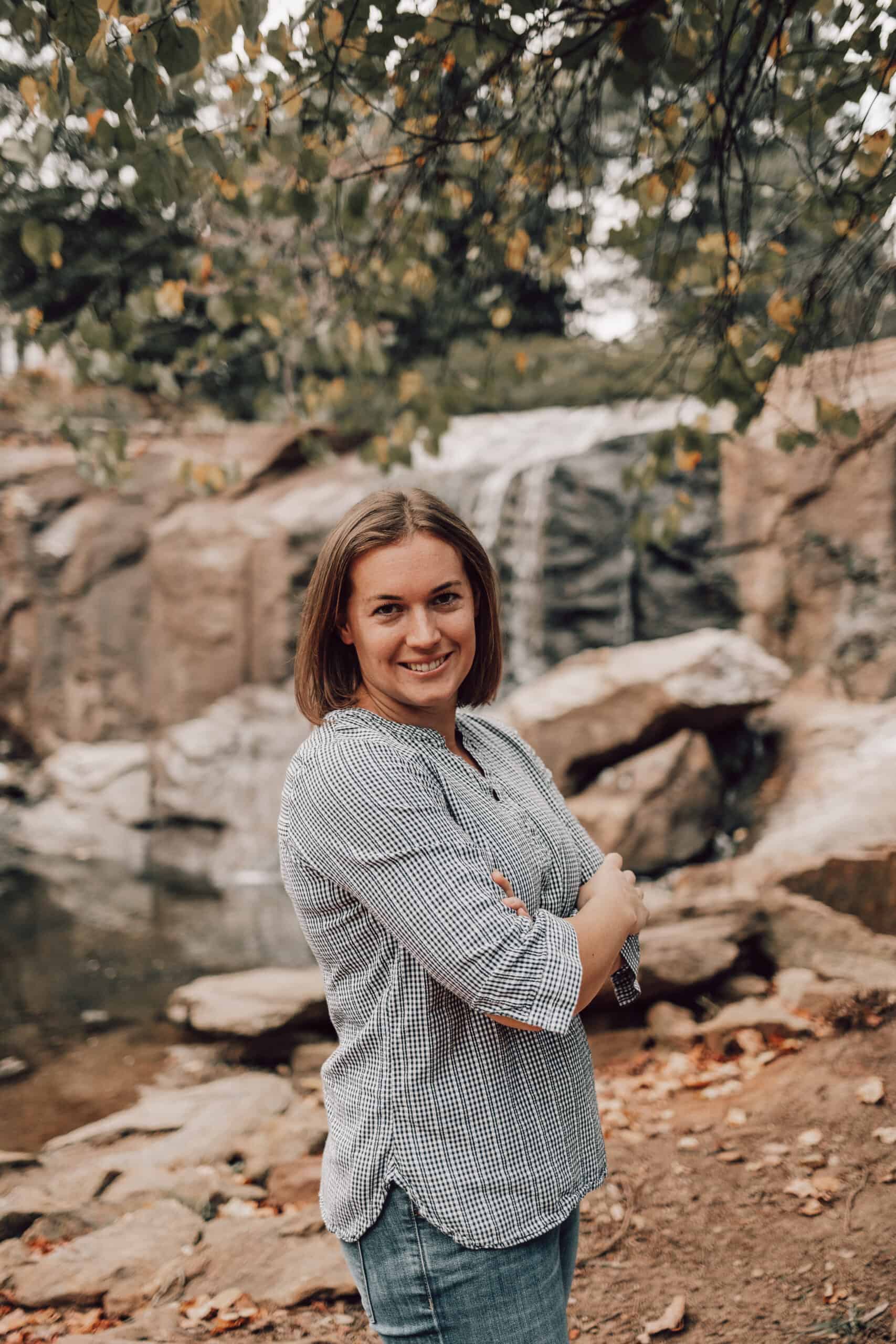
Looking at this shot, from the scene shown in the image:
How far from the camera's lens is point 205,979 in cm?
635

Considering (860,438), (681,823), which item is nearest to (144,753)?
(681,823)

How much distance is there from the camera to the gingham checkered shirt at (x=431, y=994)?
145 cm

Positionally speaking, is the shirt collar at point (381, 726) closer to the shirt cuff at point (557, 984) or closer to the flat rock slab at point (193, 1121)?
the shirt cuff at point (557, 984)

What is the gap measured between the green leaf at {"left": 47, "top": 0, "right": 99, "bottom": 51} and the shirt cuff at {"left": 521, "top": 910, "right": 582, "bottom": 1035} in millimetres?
1812

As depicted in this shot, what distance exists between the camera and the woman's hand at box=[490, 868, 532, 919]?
1.51 metres

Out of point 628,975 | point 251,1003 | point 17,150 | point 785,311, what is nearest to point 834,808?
point 251,1003

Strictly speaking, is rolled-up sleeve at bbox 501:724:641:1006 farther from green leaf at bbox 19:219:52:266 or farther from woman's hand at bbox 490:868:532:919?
green leaf at bbox 19:219:52:266

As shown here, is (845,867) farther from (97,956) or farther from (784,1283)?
(97,956)

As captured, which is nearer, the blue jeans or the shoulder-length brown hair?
the blue jeans

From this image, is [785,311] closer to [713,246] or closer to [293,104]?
[713,246]

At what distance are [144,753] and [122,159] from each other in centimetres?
975

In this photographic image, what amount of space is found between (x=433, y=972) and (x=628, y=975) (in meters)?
0.54

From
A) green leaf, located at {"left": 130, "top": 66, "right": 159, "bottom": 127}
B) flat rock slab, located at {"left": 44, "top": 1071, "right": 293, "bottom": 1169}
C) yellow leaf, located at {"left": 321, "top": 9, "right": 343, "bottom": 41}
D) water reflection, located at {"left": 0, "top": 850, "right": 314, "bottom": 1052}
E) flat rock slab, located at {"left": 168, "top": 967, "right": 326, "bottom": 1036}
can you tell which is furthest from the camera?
water reflection, located at {"left": 0, "top": 850, "right": 314, "bottom": 1052}

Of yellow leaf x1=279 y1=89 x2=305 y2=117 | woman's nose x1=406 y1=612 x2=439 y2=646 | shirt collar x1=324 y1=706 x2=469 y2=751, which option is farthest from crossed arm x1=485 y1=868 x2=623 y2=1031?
yellow leaf x1=279 y1=89 x2=305 y2=117
